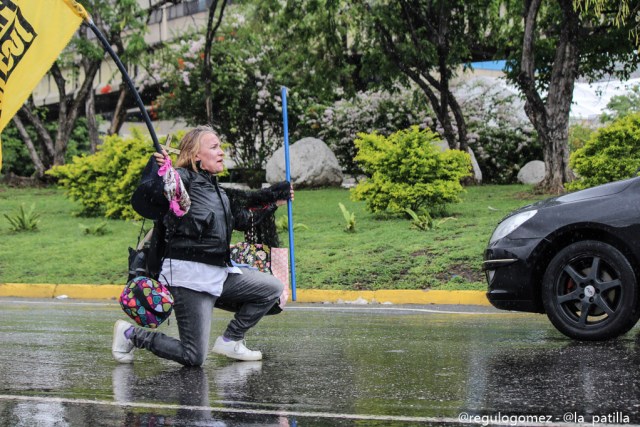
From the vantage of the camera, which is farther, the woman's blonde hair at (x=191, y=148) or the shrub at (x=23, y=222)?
the shrub at (x=23, y=222)

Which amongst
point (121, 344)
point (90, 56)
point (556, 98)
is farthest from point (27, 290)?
point (90, 56)

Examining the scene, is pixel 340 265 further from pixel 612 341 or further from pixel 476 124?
pixel 476 124

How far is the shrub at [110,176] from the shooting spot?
20.6 meters

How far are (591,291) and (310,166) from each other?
1882 cm

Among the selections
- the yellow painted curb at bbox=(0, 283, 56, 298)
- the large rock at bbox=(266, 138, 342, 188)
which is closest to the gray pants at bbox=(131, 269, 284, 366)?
the yellow painted curb at bbox=(0, 283, 56, 298)

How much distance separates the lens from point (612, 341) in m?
7.73

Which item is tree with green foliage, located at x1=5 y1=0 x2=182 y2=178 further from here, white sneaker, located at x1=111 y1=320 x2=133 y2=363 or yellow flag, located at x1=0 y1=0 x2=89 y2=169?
white sneaker, located at x1=111 y1=320 x2=133 y2=363

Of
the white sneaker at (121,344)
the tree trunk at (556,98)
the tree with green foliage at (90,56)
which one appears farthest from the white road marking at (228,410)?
the tree with green foliage at (90,56)

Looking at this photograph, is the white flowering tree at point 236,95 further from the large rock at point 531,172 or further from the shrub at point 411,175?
the shrub at point 411,175

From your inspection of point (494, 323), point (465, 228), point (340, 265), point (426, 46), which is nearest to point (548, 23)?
point (426, 46)

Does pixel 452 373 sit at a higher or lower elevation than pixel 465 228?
higher

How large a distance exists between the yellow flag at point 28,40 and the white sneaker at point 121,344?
1769mm

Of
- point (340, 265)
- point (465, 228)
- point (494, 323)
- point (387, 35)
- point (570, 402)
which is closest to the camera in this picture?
point (570, 402)

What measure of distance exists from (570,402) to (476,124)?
78.2 ft
